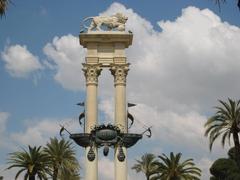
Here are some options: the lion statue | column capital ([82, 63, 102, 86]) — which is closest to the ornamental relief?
column capital ([82, 63, 102, 86])

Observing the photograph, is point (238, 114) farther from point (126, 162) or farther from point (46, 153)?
point (46, 153)

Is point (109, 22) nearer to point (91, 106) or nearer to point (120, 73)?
point (120, 73)

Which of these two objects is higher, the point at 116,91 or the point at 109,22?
the point at 109,22

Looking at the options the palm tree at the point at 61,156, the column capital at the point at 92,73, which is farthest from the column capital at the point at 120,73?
the palm tree at the point at 61,156

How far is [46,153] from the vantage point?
209 feet

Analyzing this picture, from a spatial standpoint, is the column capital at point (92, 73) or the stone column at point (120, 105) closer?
the stone column at point (120, 105)

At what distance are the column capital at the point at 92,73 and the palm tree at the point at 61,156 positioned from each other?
2361 cm

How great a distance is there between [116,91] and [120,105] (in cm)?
133

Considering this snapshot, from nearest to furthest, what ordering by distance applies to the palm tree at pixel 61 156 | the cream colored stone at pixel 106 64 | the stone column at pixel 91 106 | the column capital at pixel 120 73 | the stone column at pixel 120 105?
the stone column at pixel 120 105 → the stone column at pixel 91 106 → the cream colored stone at pixel 106 64 → the column capital at pixel 120 73 → the palm tree at pixel 61 156

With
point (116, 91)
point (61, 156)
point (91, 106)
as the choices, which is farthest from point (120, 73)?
point (61, 156)

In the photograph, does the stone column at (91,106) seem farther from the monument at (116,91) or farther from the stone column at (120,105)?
the stone column at (120,105)

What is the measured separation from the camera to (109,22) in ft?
146

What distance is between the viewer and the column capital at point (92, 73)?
4316 cm

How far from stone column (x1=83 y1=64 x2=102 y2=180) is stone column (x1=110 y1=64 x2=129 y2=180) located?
153 cm
